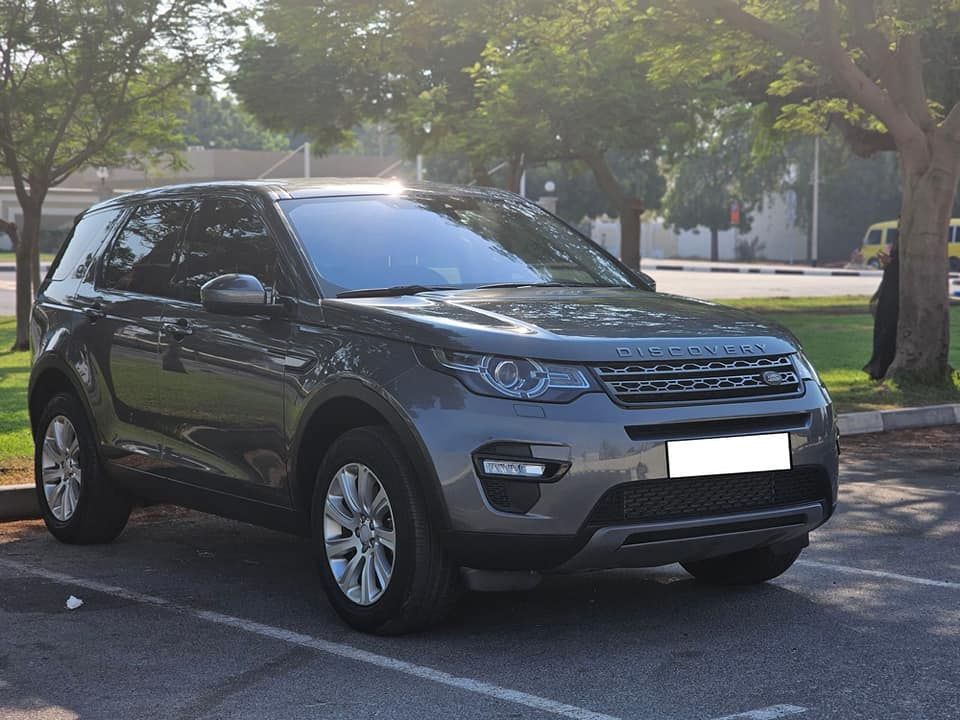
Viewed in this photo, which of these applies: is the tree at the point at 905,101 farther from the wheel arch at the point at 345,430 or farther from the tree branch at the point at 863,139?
the wheel arch at the point at 345,430

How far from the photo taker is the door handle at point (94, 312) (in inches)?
284

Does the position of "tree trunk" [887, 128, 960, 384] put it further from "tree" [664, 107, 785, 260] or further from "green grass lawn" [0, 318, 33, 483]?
"tree" [664, 107, 785, 260]

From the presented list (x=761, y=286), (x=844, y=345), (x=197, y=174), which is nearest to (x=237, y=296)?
(x=844, y=345)

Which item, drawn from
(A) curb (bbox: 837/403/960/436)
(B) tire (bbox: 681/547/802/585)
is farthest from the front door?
(A) curb (bbox: 837/403/960/436)

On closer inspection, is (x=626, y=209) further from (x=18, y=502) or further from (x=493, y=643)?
(x=493, y=643)

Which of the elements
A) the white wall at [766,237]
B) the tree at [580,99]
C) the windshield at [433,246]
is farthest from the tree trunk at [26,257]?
the white wall at [766,237]

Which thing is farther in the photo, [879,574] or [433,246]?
[879,574]

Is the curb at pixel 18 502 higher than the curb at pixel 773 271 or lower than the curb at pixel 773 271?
higher

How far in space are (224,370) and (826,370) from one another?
1170 cm

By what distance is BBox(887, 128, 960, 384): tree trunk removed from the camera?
14094 mm

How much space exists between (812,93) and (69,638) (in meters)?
18.4

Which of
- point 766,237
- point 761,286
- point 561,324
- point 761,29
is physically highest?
point 761,29

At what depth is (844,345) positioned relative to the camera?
68.6ft

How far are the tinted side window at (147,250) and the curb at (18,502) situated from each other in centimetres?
155
